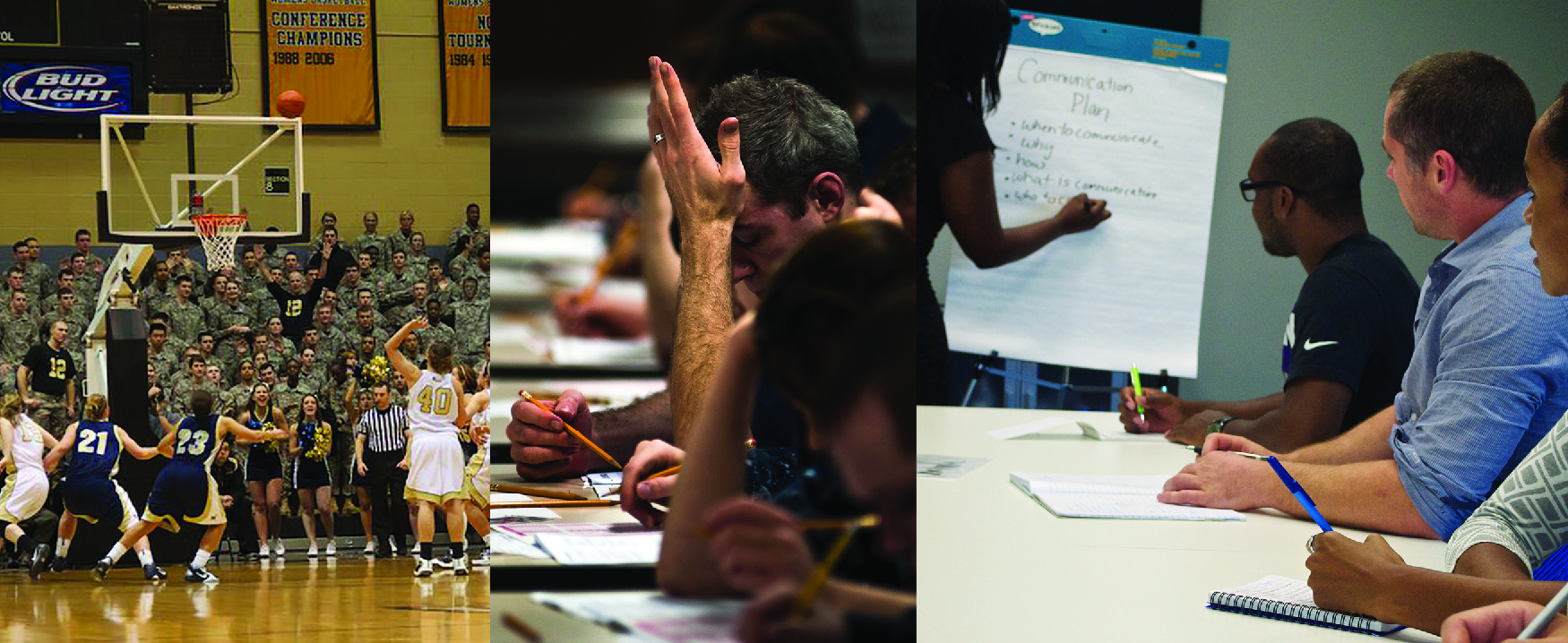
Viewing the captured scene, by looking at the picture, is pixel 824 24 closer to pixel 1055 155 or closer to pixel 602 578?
pixel 602 578

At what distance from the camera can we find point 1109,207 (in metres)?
3.33

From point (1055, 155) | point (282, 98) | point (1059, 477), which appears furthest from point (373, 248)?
point (1059, 477)

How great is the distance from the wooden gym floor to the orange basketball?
2.45 metres

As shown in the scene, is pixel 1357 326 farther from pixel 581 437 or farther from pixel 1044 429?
pixel 581 437

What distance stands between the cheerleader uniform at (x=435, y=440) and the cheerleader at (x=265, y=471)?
0.89 meters

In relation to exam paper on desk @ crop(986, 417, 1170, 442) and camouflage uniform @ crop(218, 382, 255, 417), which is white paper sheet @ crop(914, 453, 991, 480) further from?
camouflage uniform @ crop(218, 382, 255, 417)

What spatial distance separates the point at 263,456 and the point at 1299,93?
546 cm

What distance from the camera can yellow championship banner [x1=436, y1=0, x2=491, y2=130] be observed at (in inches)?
288

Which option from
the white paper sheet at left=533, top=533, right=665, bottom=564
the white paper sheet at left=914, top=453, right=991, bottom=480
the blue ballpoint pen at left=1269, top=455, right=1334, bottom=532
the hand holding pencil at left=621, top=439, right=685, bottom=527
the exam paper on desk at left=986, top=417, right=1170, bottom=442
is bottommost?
the exam paper on desk at left=986, top=417, right=1170, bottom=442

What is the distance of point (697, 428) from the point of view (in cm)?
62

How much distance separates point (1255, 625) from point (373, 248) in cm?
666

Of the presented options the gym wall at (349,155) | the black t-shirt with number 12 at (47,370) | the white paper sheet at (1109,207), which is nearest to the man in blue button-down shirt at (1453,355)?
the white paper sheet at (1109,207)

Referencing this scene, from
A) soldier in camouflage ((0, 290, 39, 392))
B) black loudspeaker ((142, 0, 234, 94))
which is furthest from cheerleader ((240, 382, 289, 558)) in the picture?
black loudspeaker ((142, 0, 234, 94))

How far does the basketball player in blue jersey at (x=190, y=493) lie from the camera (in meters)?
6.27
